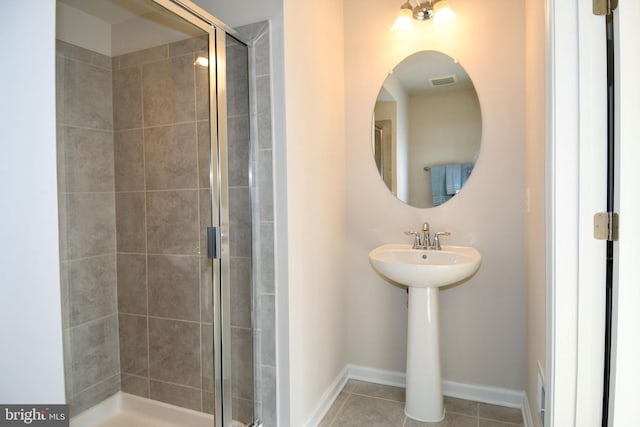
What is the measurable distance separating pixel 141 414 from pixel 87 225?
1.02 meters

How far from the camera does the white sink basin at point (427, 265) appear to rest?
5.72 feet

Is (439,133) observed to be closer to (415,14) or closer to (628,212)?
(415,14)

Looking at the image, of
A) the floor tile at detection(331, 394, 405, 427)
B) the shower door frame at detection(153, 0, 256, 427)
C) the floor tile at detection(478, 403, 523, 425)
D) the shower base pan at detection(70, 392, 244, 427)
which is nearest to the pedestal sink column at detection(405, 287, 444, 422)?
the floor tile at detection(331, 394, 405, 427)

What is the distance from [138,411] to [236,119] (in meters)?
1.59

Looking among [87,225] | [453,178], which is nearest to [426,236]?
[453,178]

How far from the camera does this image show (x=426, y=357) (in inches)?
75.5

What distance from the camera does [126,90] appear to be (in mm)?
1787

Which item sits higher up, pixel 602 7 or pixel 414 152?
pixel 602 7

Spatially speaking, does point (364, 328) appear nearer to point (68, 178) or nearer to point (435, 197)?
point (435, 197)

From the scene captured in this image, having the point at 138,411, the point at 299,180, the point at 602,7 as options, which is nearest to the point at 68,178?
the point at 299,180

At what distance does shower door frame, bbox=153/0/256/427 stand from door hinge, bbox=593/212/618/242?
1421mm

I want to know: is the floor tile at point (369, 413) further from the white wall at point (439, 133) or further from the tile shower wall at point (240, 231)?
the white wall at point (439, 133)

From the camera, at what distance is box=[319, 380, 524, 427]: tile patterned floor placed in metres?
1.90

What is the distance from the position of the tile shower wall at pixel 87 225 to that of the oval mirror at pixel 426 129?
158 cm
